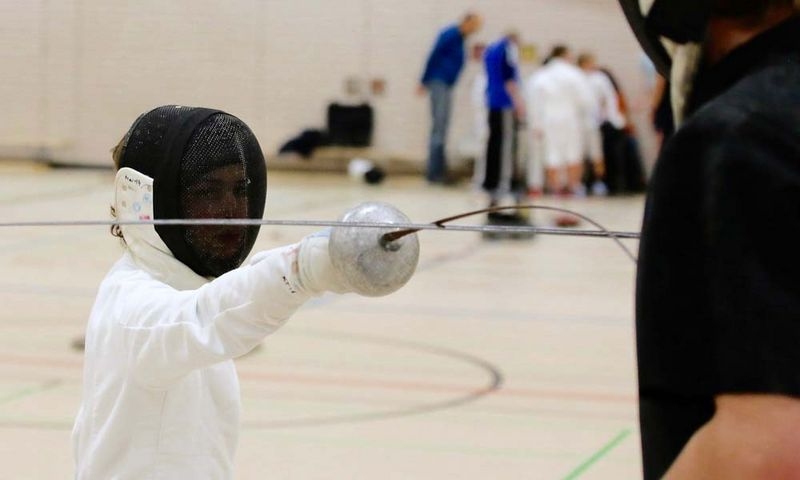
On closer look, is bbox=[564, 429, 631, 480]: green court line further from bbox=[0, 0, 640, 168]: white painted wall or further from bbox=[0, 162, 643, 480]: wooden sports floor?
bbox=[0, 0, 640, 168]: white painted wall

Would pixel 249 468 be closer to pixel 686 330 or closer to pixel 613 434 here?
pixel 613 434

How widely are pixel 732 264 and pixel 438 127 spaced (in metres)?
16.8

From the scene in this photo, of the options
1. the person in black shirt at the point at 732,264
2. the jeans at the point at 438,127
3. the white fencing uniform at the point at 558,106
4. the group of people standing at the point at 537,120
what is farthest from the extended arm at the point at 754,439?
the jeans at the point at 438,127

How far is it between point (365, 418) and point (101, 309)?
293 cm

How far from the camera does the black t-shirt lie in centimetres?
115

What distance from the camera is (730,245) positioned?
1.16m

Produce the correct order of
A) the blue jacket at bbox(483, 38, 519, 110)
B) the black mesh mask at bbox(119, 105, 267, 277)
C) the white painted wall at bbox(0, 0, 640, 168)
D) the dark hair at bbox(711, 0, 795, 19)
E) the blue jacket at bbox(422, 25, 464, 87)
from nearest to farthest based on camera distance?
the dark hair at bbox(711, 0, 795, 19)
the black mesh mask at bbox(119, 105, 267, 277)
the white painted wall at bbox(0, 0, 640, 168)
the blue jacket at bbox(483, 38, 519, 110)
the blue jacket at bbox(422, 25, 464, 87)

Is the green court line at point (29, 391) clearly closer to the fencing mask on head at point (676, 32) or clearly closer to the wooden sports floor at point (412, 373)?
the wooden sports floor at point (412, 373)

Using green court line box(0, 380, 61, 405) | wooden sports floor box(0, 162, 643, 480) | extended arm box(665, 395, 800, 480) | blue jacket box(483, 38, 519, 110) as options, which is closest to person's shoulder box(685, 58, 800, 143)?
extended arm box(665, 395, 800, 480)

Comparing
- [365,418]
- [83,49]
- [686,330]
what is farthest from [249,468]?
[83,49]

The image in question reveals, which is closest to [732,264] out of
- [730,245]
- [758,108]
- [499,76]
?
[730,245]

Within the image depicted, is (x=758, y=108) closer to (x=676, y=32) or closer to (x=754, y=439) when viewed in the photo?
(x=676, y=32)

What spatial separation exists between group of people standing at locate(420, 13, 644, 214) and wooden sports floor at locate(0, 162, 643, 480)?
5.19 meters

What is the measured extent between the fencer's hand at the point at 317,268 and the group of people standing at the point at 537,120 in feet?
42.7
